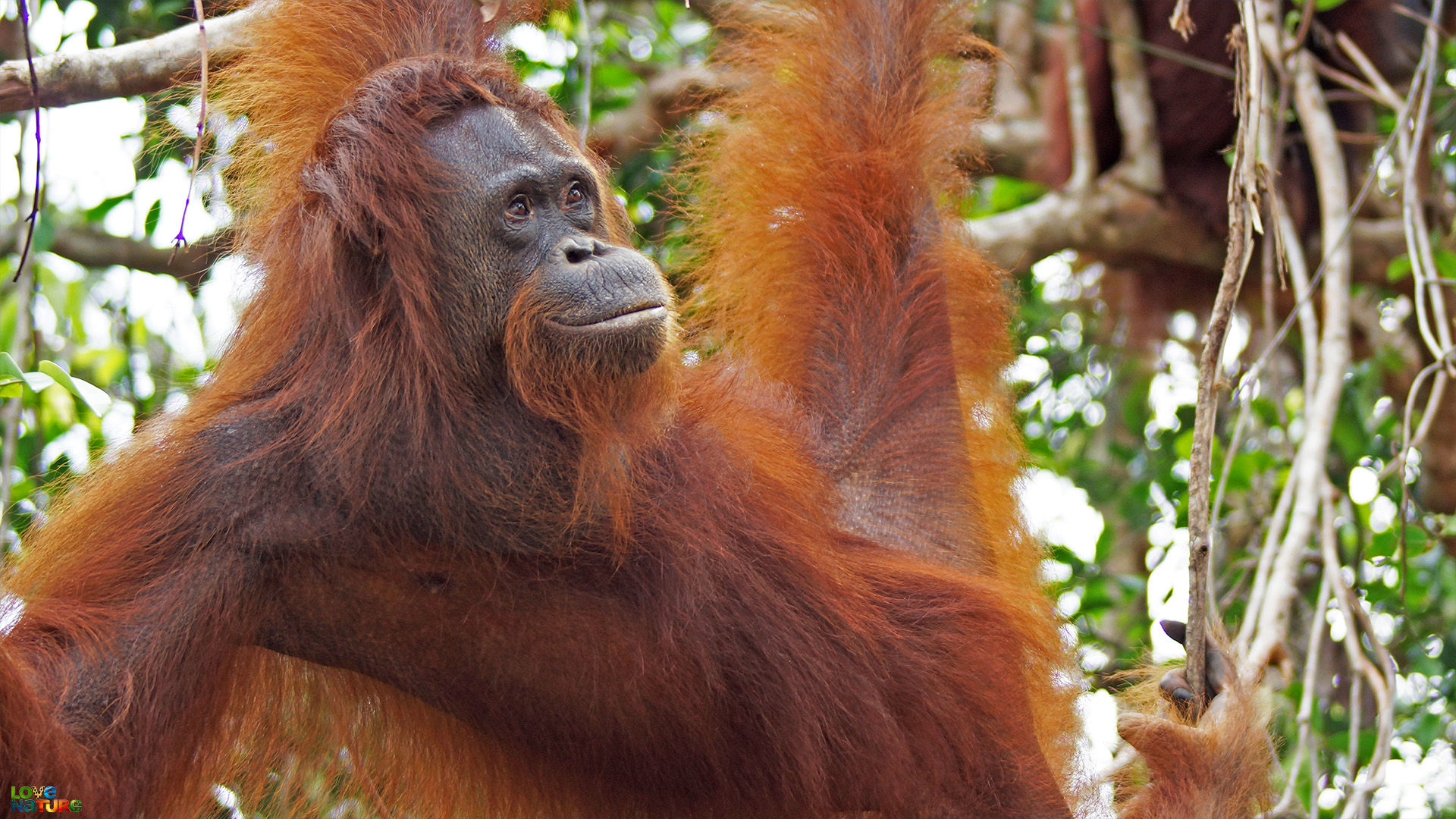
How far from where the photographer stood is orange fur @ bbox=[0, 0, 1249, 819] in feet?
7.13

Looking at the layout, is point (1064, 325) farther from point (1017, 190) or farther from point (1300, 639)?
point (1300, 639)

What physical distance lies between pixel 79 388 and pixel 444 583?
2.67 feet

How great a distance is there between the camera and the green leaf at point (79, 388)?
2.33m

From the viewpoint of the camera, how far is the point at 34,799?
6.25 feet

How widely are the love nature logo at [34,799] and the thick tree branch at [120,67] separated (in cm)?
132

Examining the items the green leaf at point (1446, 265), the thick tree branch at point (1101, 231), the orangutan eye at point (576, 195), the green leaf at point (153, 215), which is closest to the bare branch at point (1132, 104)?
the thick tree branch at point (1101, 231)

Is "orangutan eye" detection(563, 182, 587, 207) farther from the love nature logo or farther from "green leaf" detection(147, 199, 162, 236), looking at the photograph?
"green leaf" detection(147, 199, 162, 236)

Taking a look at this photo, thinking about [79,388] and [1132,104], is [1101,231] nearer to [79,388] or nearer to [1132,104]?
[1132,104]

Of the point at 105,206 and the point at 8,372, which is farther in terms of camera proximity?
the point at 105,206

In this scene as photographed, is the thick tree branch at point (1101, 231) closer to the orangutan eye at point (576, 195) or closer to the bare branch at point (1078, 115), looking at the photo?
the bare branch at point (1078, 115)

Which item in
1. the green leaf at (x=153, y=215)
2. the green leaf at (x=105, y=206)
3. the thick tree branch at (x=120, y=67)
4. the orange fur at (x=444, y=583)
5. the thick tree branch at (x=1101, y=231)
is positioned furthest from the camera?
the thick tree branch at (x=1101, y=231)

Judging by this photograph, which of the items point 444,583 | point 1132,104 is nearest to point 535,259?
point 444,583

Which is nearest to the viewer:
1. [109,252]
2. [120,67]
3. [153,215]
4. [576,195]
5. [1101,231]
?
[576,195]

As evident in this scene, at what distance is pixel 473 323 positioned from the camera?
2273mm
